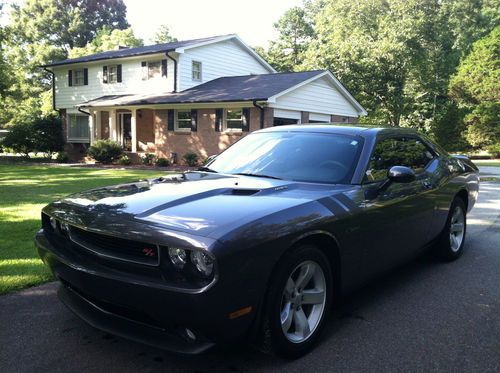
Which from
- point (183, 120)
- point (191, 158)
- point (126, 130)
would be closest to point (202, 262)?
point (191, 158)

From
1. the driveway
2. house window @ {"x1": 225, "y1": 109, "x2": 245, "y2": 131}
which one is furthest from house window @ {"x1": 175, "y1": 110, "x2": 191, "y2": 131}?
the driveway

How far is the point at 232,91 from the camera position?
67.4ft

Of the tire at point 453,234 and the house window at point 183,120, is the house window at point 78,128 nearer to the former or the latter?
the house window at point 183,120

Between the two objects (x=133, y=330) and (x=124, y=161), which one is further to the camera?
(x=124, y=161)

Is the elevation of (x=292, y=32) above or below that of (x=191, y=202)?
above

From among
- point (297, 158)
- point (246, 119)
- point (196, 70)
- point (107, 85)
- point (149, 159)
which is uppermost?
point (196, 70)

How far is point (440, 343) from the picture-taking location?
127 inches

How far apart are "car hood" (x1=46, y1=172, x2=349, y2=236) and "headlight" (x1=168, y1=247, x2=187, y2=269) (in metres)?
0.12

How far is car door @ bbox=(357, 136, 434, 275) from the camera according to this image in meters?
3.59

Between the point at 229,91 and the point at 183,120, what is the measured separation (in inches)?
109

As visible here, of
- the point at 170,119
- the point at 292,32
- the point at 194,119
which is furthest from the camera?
the point at 292,32

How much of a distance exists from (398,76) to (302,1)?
105 ft

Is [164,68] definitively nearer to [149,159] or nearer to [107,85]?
[149,159]

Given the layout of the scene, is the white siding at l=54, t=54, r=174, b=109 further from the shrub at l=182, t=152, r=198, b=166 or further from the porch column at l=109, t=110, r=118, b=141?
the shrub at l=182, t=152, r=198, b=166
